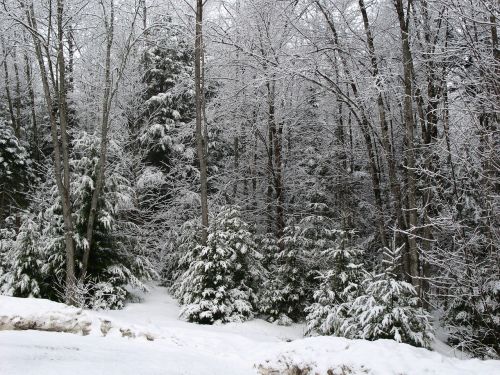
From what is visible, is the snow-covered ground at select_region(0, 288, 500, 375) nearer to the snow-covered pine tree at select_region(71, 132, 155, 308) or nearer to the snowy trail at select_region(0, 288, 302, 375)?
the snowy trail at select_region(0, 288, 302, 375)

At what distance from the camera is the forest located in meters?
7.75

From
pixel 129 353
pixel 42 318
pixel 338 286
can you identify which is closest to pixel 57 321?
pixel 42 318

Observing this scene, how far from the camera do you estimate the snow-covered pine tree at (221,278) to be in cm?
1100

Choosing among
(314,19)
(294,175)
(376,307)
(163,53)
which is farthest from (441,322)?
(163,53)

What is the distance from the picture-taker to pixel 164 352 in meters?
6.28

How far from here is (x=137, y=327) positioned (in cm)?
755

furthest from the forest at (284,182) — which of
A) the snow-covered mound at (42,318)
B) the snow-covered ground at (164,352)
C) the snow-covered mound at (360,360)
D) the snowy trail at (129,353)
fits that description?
the snowy trail at (129,353)

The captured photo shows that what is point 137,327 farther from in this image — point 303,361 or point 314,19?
point 314,19

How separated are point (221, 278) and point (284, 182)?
19.8 ft

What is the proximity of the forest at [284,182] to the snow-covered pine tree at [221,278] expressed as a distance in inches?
2.3

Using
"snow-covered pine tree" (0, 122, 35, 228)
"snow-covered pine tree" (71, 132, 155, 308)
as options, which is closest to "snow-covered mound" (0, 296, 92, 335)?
"snow-covered pine tree" (71, 132, 155, 308)

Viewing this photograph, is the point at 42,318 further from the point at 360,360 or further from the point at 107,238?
the point at 107,238

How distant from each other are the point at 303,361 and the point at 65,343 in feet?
10.6

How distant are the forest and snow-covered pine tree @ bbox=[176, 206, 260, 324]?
58mm
